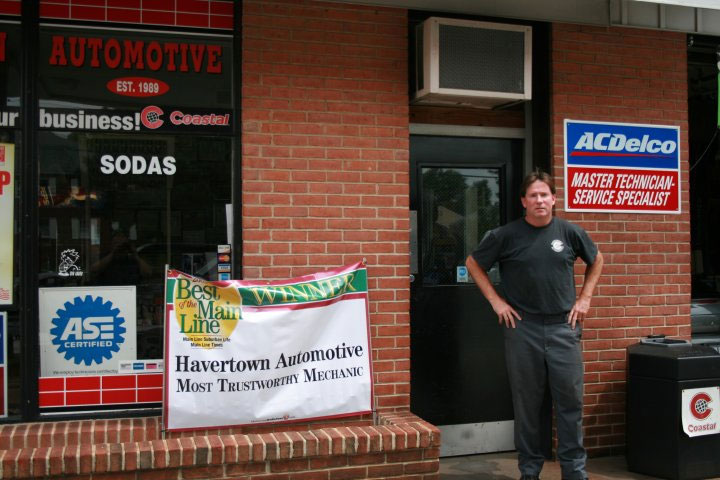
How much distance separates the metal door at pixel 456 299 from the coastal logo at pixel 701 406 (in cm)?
137

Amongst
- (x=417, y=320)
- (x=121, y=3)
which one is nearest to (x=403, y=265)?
(x=417, y=320)

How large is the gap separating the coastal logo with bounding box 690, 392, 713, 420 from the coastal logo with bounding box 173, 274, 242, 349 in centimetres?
319

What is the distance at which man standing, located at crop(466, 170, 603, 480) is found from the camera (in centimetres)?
475

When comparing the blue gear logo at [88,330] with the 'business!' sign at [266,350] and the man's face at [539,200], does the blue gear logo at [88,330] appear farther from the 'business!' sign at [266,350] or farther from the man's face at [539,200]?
the man's face at [539,200]

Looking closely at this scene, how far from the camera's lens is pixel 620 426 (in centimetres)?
589

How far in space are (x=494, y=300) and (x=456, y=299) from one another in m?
0.97

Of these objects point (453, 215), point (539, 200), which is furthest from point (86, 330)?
point (539, 200)

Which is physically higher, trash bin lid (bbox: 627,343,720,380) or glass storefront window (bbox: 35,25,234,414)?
glass storefront window (bbox: 35,25,234,414)

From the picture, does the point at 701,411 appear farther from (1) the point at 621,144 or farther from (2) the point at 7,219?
(2) the point at 7,219

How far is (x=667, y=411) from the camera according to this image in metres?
5.21

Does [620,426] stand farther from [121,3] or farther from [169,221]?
[121,3]

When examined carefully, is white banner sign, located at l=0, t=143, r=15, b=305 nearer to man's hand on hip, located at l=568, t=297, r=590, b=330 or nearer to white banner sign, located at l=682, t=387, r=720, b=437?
man's hand on hip, located at l=568, t=297, r=590, b=330

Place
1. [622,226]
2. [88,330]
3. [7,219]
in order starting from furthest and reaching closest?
[622,226], [88,330], [7,219]

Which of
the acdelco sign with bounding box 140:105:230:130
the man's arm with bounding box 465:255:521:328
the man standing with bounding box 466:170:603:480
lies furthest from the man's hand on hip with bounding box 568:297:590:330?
the acdelco sign with bounding box 140:105:230:130
